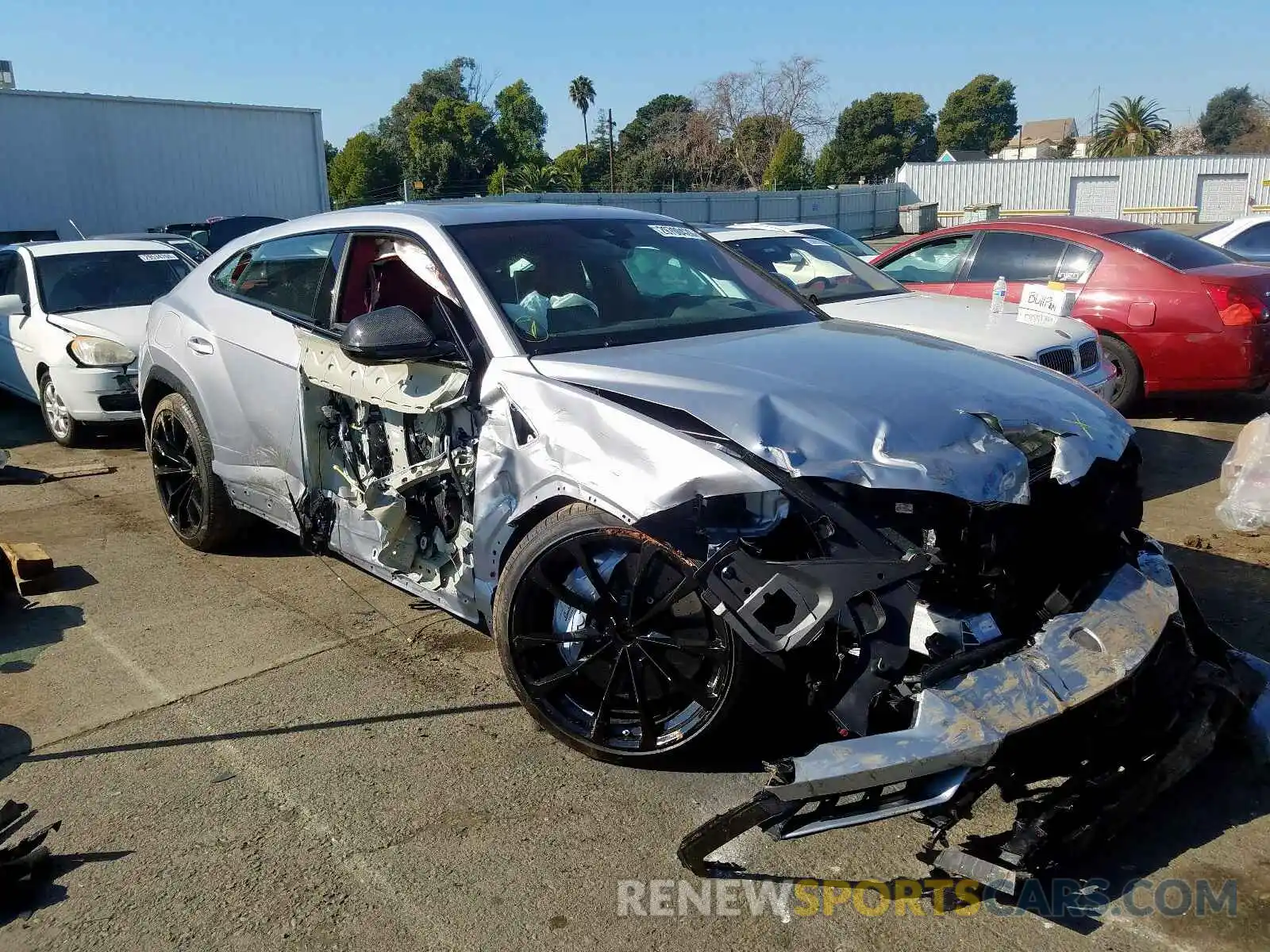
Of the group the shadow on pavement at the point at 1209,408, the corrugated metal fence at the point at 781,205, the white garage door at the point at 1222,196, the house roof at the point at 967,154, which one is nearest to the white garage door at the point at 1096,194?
the white garage door at the point at 1222,196

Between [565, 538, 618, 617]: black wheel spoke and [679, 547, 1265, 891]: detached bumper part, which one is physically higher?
[565, 538, 618, 617]: black wheel spoke

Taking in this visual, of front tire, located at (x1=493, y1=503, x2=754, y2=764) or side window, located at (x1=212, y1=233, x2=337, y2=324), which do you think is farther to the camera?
side window, located at (x1=212, y1=233, x2=337, y2=324)

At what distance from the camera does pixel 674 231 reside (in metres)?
4.72

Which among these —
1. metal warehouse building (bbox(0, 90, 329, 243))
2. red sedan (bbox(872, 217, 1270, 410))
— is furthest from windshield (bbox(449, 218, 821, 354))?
metal warehouse building (bbox(0, 90, 329, 243))

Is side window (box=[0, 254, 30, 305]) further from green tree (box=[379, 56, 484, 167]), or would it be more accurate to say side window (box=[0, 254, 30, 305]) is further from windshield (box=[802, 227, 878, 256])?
green tree (box=[379, 56, 484, 167])

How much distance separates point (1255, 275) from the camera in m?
7.79

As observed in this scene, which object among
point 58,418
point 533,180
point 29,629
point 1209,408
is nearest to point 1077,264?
point 1209,408

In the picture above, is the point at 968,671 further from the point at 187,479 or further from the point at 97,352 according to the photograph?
the point at 97,352

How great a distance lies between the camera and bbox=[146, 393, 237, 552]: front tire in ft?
16.8

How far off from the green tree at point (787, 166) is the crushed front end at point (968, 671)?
49.9 m

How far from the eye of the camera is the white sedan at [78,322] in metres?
7.88

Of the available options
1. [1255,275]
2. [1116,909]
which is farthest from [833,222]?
[1116,909]

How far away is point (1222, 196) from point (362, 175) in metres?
38.9

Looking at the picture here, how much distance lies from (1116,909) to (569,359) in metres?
2.22
